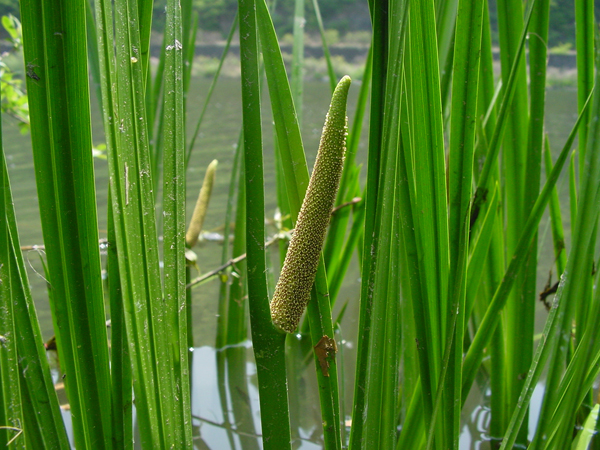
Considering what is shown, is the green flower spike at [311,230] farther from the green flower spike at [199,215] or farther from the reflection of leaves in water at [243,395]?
the green flower spike at [199,215]

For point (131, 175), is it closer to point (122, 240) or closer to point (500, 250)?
point (122, 240)

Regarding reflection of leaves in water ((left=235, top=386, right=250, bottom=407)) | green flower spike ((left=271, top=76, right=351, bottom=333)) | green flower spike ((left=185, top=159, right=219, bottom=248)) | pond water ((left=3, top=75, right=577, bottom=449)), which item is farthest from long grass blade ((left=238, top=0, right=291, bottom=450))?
green flower spike ((left=185, top=159, right=219, bottom=248))

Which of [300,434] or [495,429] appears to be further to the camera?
[300,434]

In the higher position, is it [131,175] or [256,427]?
[131,175]

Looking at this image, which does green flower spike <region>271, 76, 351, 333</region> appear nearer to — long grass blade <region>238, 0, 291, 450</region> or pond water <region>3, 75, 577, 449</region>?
long grass blade <region>238, 0, 291, 450</region>

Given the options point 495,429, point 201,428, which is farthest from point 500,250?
point 201,428

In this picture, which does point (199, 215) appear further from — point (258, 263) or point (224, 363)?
point (258, 263)

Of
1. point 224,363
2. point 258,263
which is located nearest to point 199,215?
point 224,363

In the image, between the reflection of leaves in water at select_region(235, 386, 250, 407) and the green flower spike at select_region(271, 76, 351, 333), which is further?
the reflection of leaves in water at select_region(235, 386, 250, 407)

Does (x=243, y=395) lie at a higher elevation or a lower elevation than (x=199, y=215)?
lower
